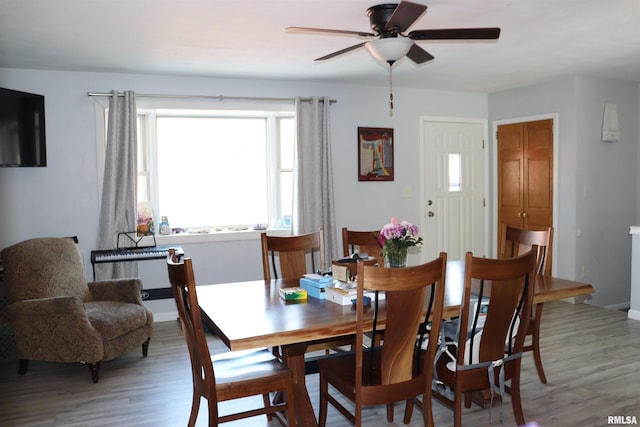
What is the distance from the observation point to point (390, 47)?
2.78 meters

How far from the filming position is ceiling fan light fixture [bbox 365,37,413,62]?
108 inches

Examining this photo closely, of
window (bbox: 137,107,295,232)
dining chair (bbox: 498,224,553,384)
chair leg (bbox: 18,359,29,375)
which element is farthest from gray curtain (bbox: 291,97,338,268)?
chair leg (bbox: 18,359,29,375)

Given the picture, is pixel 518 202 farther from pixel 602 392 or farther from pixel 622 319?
pixel 602 392

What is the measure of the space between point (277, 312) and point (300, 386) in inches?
15.2

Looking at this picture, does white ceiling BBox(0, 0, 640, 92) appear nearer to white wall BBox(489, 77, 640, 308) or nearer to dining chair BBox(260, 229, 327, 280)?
white wall BBox(489, 77, 640, 308)

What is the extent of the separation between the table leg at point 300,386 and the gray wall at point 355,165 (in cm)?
288

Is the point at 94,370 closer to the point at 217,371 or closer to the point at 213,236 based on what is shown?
the point at 217,371

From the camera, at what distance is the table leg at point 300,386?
8.17 feet

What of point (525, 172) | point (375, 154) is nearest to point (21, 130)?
point (375, 154)

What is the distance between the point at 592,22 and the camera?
3.50 m

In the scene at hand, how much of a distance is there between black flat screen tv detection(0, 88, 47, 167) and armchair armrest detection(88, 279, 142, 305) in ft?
3.82

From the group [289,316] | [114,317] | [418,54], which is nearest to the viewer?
[289,316]

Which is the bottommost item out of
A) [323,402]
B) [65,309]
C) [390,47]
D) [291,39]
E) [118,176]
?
[323,402]

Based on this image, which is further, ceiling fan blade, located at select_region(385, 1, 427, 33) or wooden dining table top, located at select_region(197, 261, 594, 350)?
ceiling fan blade, located at select_region(385, 1, 427, 33)
